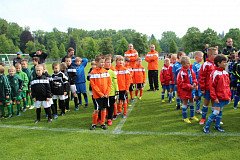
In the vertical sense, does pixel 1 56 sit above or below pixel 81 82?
above

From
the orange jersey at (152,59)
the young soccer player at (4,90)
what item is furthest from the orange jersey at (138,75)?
the young soccer player at (4,90)

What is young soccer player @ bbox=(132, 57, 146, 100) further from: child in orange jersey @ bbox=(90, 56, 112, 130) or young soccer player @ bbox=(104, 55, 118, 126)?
child in orange jersey @ bbox=(90, 56, 112, 130)

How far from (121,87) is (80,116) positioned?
1804 millimetres

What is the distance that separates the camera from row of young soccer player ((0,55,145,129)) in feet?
23.5

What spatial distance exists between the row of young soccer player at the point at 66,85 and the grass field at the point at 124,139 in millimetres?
570

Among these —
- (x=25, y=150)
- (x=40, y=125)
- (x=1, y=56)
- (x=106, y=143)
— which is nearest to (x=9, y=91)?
(x=40, y=125)

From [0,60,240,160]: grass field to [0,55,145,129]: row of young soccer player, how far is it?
0.57 meters

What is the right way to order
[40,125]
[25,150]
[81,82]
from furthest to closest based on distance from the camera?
[81,82], [40,125], [25,150]

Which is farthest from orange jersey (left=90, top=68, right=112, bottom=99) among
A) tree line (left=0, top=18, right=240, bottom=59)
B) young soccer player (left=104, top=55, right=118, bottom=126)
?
tree line (left=0, top=18, right=240, bottom=59)

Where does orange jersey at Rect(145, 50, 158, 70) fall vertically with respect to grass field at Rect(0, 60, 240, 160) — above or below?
above

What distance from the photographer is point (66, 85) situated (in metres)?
9.13

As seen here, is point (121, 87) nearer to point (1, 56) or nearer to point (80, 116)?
point (80, 116)

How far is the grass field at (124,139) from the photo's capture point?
5.28 m

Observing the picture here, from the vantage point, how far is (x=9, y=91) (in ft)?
29.1
